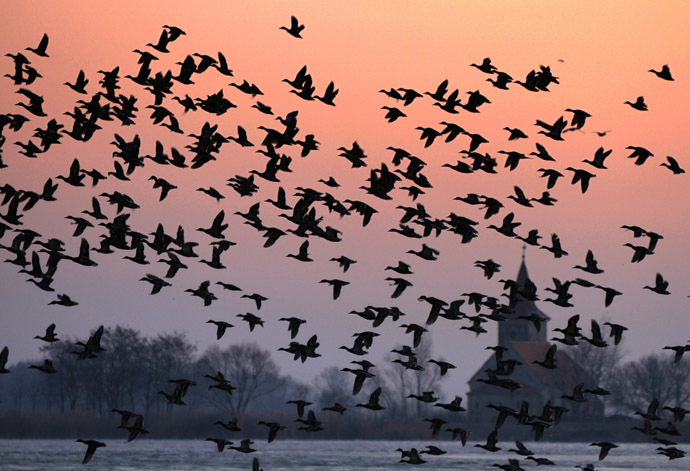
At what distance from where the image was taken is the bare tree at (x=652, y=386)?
125 m

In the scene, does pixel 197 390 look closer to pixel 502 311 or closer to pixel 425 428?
pixel 425 428

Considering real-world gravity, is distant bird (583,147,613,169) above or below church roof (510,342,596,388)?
below

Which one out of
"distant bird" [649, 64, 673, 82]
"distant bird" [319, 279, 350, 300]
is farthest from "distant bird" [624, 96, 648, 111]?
"distant bird" [319, 279, 350, 300]

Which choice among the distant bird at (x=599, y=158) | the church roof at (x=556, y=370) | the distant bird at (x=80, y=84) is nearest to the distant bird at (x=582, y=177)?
the distant bird at (x=599, y=158)

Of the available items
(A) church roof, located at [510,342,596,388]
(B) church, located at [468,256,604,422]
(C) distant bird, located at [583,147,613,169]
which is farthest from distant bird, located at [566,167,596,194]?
(A) church roof, located at [510,342,596,388]

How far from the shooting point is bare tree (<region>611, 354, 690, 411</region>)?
411 feet

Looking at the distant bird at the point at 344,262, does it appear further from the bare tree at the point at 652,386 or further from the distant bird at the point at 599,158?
the bare tree at the point at 652,386

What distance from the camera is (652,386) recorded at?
12594 centimetres

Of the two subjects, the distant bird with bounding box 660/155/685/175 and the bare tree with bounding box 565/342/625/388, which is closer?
the distant bird with bounding box 660/155/685/175

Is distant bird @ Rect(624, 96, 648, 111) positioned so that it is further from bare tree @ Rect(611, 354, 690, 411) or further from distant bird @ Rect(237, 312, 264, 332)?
bare tree @ Rect(611, 354, 690, 411)

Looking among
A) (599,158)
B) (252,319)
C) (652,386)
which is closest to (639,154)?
(599,158)

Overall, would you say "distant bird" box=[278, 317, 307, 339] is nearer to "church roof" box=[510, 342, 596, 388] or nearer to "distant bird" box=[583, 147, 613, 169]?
"distant bird" box=[583, 147, 613, 169]

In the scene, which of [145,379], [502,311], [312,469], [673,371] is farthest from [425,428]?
[502,311]

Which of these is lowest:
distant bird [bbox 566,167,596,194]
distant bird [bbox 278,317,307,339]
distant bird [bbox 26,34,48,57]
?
distant bird [bbox 278,317,307,339]
